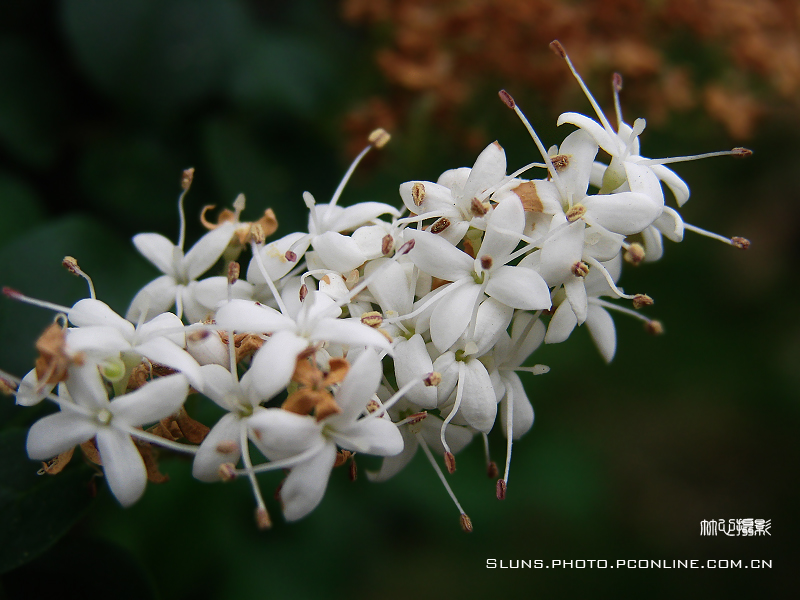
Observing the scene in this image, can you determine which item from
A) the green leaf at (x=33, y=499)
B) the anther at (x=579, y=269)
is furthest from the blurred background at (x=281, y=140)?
the anther at (x=579, y=269)

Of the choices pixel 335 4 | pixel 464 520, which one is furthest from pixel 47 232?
pixel 335 4

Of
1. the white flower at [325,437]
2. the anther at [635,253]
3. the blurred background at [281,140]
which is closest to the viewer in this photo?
the white flower at [325,437]

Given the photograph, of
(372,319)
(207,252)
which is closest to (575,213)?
(372,319)

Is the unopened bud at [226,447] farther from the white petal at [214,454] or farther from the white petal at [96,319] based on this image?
the white petal at [96,319]

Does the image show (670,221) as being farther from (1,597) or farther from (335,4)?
(335,4)

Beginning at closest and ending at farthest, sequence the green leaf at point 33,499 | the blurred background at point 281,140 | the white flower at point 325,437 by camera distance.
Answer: the white flower at point 325,437, the green leaf at point 33,499, the blurred background at point 281,140

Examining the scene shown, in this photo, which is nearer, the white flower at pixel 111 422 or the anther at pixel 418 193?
the white flower at pixel 111 422
